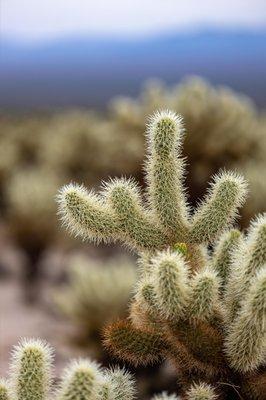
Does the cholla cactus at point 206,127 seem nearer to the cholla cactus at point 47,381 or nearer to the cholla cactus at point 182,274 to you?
the cholla cactus at point 182,274

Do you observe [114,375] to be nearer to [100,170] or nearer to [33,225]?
[33,225]

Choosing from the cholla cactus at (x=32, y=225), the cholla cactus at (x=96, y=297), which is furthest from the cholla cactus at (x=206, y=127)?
the cholla cactus at (x=96, y=297)

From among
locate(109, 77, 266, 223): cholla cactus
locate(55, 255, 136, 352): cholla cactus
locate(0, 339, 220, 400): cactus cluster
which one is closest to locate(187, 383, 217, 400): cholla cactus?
locate(0, 339, 220, 400): cactus cluster

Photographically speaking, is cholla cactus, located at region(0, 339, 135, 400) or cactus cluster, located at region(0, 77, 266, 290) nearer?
cholla cactus, located at region(0, 339, 135, 400)

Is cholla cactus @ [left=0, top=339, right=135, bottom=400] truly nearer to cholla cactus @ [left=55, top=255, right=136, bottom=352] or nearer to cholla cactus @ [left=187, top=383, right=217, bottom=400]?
cholla cactus @ [left=187, top=383, right=217, bottom=400]

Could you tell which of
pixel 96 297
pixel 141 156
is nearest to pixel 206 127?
pixel 141 156

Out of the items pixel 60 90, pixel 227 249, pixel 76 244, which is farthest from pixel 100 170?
pixel 60 90
